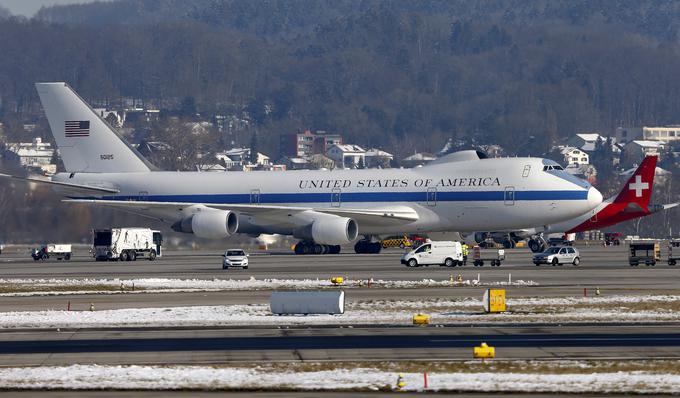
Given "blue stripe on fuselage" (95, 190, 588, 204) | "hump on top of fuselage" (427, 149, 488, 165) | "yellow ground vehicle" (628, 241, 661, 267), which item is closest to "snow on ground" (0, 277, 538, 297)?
"yellow ground vehicle" (628, 241, 661, 267)

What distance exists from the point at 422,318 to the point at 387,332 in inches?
102

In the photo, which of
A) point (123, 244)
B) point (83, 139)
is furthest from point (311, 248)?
point (83, 139)

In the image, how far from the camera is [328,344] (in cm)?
3606

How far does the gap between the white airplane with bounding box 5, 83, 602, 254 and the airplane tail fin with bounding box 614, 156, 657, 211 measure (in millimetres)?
11824

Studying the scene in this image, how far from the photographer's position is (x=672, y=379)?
2830 cm

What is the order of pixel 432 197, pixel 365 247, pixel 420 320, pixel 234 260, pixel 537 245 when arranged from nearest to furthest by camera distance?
pixel 420 320 → pixel 234 260 → pixel 432 197 → pixel 365 247 → pixel 537 245

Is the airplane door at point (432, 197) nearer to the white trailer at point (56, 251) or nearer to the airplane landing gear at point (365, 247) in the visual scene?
the airplane landing gear at point (365, 247)

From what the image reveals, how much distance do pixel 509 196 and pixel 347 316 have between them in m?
41.0

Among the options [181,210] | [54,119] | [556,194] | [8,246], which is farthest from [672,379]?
[8,246]

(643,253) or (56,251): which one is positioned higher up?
(56,251)

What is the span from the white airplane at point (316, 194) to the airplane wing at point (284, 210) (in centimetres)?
7

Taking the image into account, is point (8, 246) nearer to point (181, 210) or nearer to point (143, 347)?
point (181, 210)

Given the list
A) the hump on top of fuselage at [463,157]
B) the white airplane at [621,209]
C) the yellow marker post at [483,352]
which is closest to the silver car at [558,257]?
the hump on top of fuselage at [463,157]

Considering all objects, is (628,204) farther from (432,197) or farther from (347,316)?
Result: (347,316)
